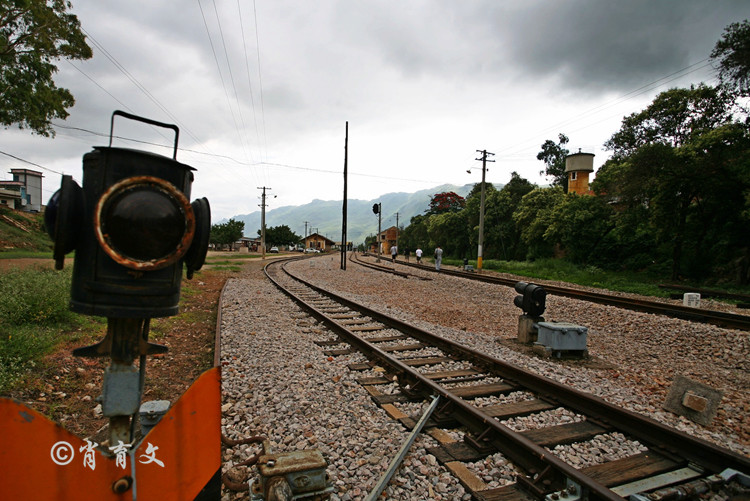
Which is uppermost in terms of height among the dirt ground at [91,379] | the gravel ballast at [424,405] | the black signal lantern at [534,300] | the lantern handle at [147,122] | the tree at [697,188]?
the tree at [697,188]

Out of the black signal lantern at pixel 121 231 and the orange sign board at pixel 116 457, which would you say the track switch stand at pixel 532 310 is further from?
the black signal lantern at pixel 121 231

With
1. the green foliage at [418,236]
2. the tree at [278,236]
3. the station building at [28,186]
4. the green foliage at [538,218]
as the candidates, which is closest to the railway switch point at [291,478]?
the green foliage at [538,218]

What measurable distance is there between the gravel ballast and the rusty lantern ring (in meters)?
1.75

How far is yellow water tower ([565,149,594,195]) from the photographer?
134ft

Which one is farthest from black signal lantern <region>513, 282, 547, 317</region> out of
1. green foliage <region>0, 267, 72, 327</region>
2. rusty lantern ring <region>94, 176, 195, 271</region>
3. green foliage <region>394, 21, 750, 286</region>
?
green foliage <region>394, 21, 750, 286</region>

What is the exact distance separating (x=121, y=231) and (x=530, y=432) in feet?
10.4

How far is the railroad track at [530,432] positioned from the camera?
2.52 metres

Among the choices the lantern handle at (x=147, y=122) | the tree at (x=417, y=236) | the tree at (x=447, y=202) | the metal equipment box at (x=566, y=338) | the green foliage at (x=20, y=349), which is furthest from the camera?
the tree at (x=447, y=202)

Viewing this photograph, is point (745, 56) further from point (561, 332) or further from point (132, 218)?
point (132, 218)

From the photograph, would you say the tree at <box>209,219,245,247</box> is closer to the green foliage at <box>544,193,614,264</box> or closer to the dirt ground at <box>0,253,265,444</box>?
the green foliage at <box>544,193,614,264</box>

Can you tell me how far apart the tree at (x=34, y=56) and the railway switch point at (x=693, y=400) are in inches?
789

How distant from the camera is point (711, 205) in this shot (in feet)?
58.8

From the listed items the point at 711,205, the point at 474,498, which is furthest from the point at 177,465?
the point at 711,205

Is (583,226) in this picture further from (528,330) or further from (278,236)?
(278,236)
